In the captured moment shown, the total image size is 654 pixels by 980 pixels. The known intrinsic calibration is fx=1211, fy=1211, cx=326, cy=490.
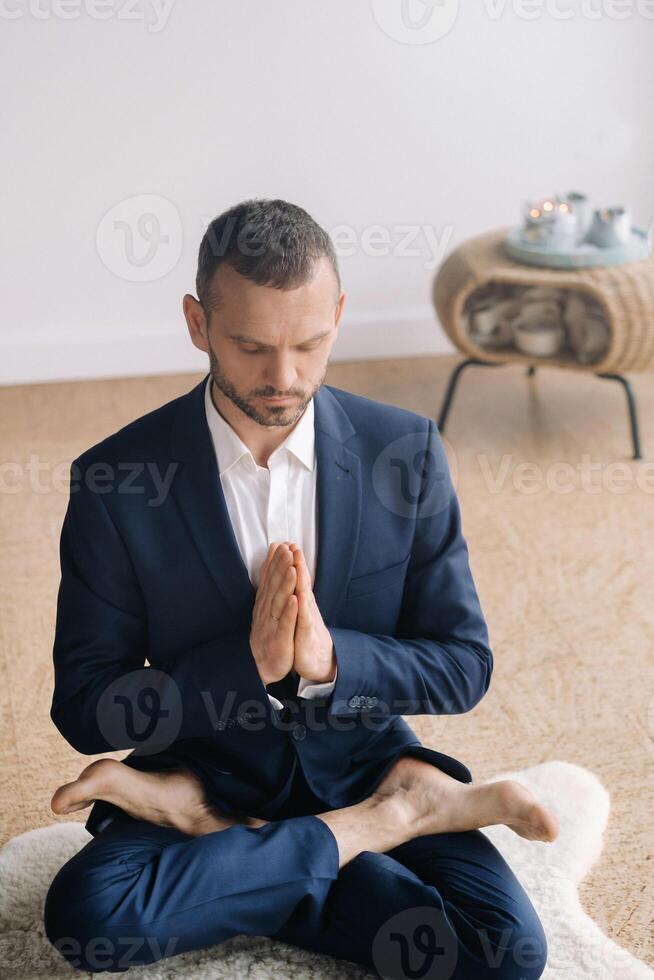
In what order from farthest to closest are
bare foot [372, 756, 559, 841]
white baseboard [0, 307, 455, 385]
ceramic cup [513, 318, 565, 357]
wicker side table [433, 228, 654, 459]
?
white baseboard [0, 307, 455, 385] < ceramic cup [513, 318, 565, 357] < wicker side table [433, 228, 654, 459] < bare foot [372, 756, 559, 841]

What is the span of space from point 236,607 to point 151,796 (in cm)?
31

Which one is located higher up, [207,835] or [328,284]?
[328,284]

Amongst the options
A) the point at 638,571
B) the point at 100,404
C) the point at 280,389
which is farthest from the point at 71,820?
the point at 100,404

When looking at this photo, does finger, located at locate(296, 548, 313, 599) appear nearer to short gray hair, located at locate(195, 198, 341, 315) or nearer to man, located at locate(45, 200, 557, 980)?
man, located at locate(45, 200, 557, 980)

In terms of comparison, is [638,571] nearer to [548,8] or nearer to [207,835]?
[207,835]

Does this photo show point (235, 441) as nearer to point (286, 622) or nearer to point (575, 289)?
point (286, 622)

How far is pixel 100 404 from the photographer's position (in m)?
3.58

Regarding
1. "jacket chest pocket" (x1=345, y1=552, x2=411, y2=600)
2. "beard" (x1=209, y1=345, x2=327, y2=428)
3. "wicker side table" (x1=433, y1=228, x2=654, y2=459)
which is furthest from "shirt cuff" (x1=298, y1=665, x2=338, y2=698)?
"wicker side table" (x1=433, y1=228, x2=654, y2=459)

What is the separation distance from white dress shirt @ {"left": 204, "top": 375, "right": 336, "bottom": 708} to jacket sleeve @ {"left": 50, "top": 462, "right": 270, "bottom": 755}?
9 centimetres

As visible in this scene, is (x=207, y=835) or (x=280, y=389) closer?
(x=280, y=389)

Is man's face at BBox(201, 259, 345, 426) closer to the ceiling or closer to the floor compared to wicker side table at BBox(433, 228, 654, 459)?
closer to the ceiling

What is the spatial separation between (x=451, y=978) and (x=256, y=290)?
36.0 inches

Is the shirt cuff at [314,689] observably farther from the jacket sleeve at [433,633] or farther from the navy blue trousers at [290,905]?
the navy blue trousers at [290,905]

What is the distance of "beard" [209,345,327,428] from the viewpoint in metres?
1.47
